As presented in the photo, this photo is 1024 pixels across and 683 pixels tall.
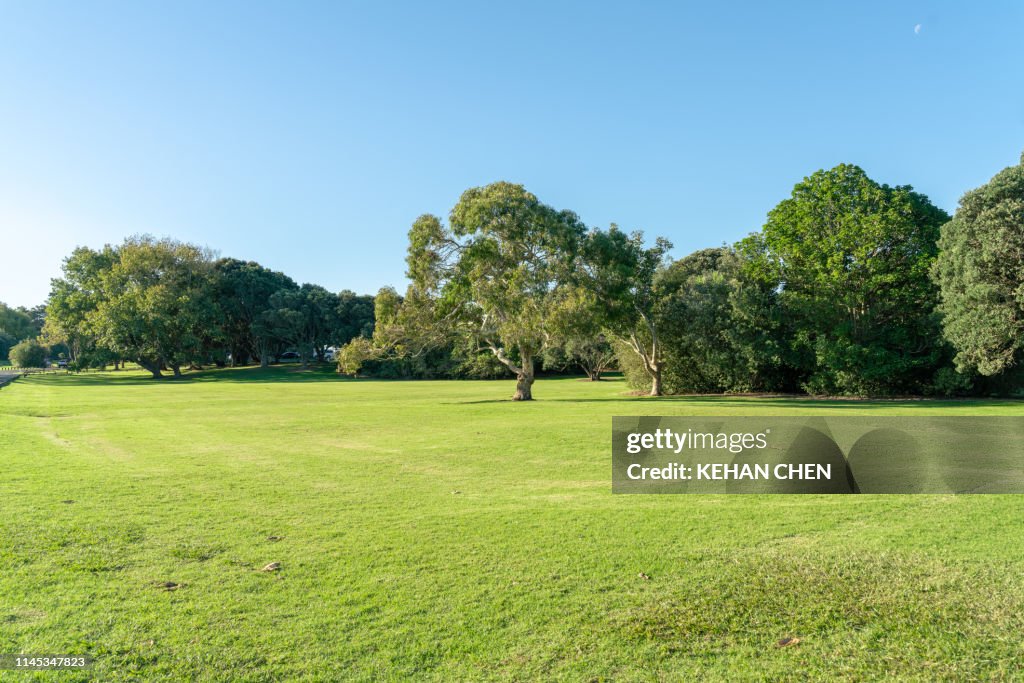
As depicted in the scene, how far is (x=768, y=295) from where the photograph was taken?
3719 centimetres

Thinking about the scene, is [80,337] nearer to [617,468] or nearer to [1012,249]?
[617,468]

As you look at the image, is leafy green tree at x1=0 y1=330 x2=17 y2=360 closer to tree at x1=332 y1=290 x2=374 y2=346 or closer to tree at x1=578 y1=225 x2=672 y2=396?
tree at x1=332 y1=290 x2=374 y2=346

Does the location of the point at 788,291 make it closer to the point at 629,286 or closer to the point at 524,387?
the point at 629,286

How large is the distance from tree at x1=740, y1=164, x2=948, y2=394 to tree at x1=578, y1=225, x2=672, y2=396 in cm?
652

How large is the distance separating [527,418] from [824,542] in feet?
54.1

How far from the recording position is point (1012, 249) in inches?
1090

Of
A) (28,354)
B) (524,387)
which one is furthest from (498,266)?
(28,354)

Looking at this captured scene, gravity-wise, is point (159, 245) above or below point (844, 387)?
above

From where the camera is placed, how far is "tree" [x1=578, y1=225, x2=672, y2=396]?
33.8 m

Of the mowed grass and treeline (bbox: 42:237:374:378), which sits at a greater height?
treeline (bbox: 42:237:374:378)

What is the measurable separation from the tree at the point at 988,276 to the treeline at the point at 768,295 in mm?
61

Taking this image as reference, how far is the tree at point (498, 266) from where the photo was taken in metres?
32.0

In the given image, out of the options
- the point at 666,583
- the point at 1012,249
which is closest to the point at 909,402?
the point at 1012,249

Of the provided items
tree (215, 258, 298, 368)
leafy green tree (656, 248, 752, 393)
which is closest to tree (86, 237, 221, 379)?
tree (215, 258, 298, 368)
